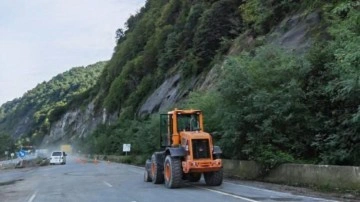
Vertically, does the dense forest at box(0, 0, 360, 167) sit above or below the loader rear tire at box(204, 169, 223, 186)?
above

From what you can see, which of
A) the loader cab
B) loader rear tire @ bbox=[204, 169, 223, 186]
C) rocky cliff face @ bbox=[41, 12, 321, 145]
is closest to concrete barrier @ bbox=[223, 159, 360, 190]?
loader rear tire @ bbox=[204, 169, 223, 186]

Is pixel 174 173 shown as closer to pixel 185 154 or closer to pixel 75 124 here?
pixel 185 154

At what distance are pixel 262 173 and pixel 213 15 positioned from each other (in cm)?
3565

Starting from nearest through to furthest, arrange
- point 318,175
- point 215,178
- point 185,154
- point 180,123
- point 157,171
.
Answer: point 318,175
point 185,154
point 215,178
point 180,123
point 157,171

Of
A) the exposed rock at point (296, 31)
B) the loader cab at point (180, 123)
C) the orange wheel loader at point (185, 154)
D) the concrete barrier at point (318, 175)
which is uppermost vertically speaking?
the exposed rock at point (296, 31)

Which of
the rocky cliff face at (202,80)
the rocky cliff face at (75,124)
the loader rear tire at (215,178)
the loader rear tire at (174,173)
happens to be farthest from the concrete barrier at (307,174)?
the rocky cliff face at (75,124)

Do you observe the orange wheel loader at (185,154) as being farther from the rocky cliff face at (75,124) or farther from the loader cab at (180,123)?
the rocky cliff face at (75,124)

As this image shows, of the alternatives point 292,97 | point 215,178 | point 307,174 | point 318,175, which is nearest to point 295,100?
point 292,97

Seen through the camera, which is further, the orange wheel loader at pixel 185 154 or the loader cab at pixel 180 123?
the loader cab at pixel 180 123

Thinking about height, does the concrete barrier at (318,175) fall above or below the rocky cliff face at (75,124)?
below

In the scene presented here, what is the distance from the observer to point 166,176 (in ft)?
66.3

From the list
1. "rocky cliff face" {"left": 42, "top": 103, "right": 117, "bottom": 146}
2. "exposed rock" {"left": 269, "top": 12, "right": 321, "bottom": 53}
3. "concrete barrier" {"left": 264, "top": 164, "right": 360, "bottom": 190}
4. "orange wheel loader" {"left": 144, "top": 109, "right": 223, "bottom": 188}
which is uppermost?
"rocky cliff face" {"left": 42, "top": 103, "right": 117, "bottom": 146}

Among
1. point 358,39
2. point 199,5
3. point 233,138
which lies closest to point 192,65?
point 199,5

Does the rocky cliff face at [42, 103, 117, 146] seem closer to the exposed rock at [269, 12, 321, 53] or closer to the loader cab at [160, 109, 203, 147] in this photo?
the exposed rock at [269, 12, 321, 53]
